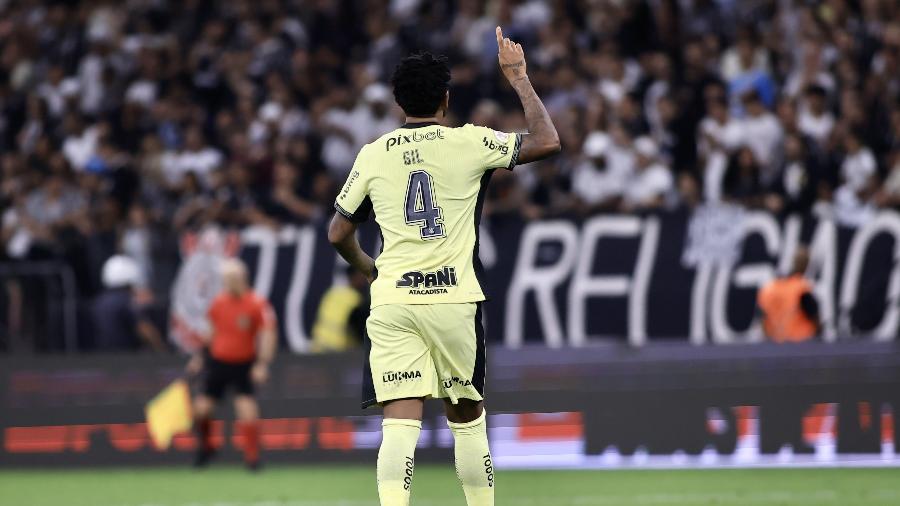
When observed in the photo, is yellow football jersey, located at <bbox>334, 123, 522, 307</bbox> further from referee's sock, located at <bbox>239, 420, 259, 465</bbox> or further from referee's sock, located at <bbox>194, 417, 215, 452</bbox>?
referee's sock, located at <bbox>194, 417, 215, 452</bbox>

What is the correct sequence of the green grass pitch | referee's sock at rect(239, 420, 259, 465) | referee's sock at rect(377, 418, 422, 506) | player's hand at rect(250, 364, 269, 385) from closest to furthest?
referee's sock at rect(377, 418, 422, 506), the green grass pitch, referee's sock at rect(239, 420, 259, 465), player's hand at rect(250, 364, 269, 385)

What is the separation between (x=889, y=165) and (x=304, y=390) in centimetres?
612

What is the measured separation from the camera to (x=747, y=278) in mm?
16688

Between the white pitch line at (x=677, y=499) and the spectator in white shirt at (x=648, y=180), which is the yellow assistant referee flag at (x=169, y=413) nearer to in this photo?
the white pitch line at (x=677, y=499)

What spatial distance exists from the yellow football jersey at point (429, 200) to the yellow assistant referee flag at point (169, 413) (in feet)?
31.0

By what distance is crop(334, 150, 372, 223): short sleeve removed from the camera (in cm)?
768

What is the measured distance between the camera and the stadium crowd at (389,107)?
1766 centimetres

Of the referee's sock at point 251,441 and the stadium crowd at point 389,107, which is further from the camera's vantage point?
the stadium crowd at point 389,107

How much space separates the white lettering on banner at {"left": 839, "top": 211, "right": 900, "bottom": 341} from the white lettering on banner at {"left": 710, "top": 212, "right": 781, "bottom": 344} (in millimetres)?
712

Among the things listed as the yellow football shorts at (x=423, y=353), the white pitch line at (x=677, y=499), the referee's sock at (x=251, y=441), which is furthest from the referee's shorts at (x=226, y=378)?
the yellow football shorts at (x=423, y=353)

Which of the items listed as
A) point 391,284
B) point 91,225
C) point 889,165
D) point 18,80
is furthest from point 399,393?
point 18,80

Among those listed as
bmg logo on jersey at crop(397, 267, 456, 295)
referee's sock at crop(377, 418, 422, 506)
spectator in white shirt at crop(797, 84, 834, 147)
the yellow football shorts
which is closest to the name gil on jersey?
bmg logo on jersey at crop(397, 267, 456, 295)

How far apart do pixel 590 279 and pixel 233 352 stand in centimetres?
359

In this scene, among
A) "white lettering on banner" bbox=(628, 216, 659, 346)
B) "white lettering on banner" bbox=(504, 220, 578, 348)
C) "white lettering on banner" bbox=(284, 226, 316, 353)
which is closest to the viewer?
"white lettering on banner" bbox=(628, 216, 659, 346)
